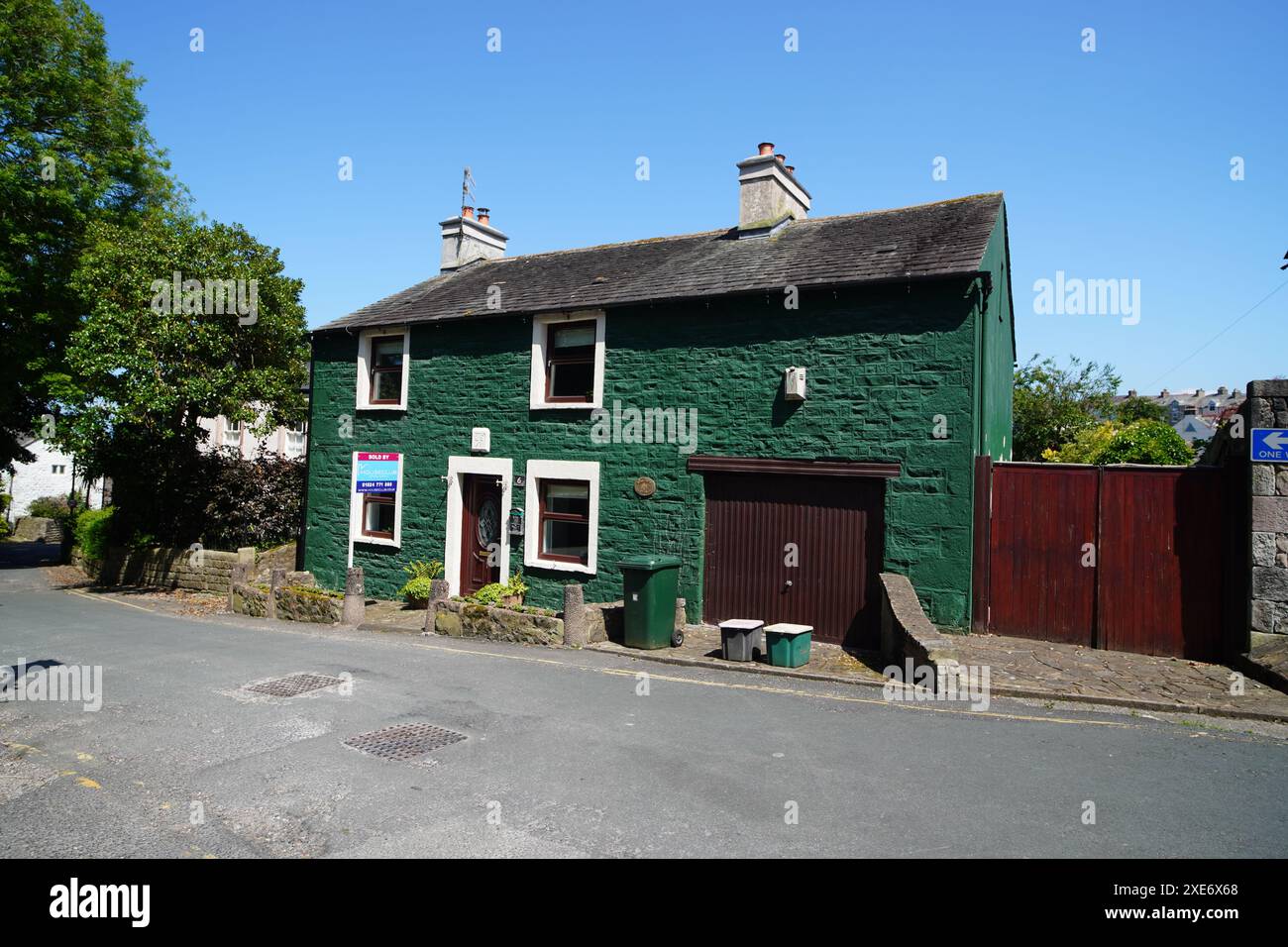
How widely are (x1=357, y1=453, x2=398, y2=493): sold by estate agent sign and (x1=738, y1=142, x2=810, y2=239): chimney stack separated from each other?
26.6ft

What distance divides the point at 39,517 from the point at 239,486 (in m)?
24.2

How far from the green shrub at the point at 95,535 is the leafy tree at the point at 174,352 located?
8.37ft

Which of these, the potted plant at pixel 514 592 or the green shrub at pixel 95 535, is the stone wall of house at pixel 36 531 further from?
the potted plant at pixel 514 592

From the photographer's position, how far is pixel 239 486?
20.0 meters

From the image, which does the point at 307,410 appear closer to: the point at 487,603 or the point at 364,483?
the point at 364,483

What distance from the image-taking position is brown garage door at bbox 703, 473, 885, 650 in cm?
1148

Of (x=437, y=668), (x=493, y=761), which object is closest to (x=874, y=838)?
(x=493, y=761)

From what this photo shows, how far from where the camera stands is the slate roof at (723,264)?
39.1 feet

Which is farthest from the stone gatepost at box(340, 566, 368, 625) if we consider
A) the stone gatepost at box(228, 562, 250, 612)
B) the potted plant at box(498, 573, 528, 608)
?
the stone gatepost at box(228, 562, 250, 612)

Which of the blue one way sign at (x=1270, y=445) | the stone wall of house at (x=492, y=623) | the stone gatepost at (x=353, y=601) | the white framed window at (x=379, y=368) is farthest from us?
the white framed window at (x=379, y=368)

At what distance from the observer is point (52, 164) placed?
21.3m

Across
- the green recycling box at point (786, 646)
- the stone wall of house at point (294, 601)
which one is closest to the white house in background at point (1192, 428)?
the green recycling box at point (786, 646)

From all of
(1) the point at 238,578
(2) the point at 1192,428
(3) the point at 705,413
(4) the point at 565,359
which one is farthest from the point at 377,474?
(2) the point at 1192,428

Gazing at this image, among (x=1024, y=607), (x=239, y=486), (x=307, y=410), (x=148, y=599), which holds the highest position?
(x=307, y=410)
